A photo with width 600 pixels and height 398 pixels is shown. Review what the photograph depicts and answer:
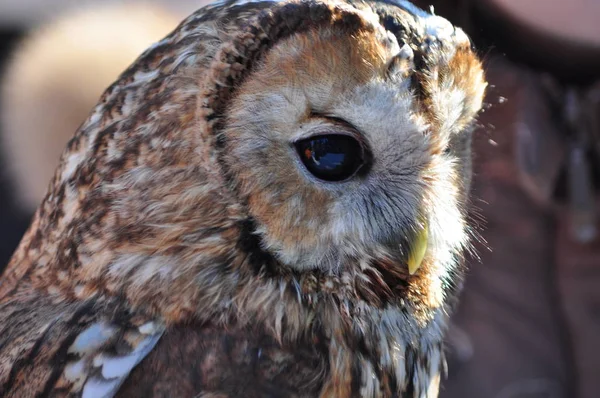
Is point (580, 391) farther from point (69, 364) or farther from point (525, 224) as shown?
point (69, 364)

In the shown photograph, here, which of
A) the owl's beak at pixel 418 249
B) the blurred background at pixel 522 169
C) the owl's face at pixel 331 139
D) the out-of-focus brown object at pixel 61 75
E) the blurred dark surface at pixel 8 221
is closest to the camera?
the owl's face at pixel 331 139

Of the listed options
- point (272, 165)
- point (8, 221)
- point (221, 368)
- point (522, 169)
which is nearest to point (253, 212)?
point (272, 165)

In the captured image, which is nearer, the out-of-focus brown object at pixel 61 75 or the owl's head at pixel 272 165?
the owl's head at pixel 272 165

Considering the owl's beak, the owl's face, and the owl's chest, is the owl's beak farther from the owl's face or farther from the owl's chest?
the owl's chest

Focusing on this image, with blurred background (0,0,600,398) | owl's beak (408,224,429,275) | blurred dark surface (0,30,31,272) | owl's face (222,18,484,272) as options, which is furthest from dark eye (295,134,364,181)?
blurred dark surface (0,30,31,272)

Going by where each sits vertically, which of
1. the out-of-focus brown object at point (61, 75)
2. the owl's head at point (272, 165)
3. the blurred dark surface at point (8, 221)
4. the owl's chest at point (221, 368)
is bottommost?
the blurred dark surface at point (8, 221)

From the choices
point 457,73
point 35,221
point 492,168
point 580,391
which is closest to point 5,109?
point 35,221

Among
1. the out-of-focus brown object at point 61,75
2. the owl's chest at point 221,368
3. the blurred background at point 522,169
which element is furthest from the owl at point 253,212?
the out-of-focus brown object at point 61,75

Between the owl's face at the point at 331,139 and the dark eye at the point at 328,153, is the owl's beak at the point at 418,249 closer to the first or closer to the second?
the owl's face at the point at 331,139
